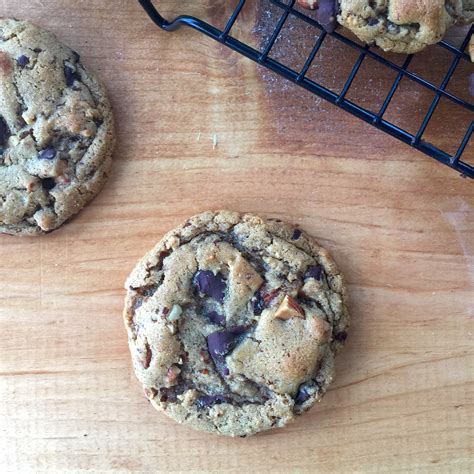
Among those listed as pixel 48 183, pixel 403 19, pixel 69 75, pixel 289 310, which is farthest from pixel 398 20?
pixel 48 183

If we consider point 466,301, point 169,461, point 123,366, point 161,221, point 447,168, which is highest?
point 447,168

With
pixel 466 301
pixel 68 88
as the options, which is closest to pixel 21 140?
pixel 68 88

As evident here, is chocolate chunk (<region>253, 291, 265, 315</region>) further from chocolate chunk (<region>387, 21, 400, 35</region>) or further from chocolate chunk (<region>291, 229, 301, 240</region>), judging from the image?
chocolate chunk (<region>387, 21, 400, 35</region>)

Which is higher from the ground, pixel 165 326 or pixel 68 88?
pixel 68 88

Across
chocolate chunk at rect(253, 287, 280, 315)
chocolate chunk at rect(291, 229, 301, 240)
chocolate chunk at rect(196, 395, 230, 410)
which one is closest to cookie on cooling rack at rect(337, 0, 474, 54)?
chocolate chunk at rect(291, 229, 301, 240)

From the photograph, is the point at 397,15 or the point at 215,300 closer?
the point at 397,15

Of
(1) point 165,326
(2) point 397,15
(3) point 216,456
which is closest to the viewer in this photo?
(2) point 397,15

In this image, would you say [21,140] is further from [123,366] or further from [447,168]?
[447,168]
